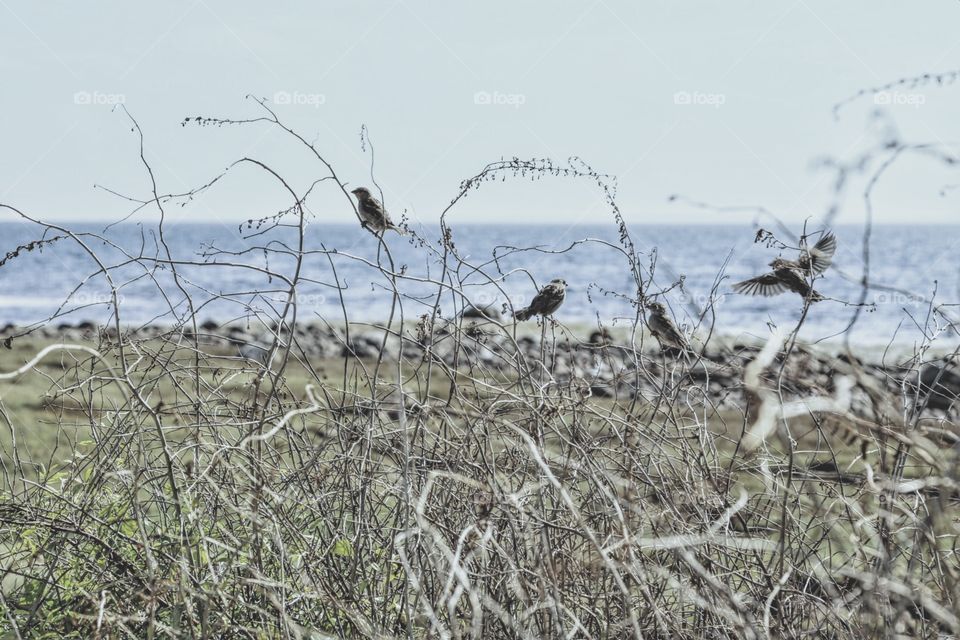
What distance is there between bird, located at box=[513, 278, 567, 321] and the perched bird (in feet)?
1.00

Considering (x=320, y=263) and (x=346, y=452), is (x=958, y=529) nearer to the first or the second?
(x=346, y=452)

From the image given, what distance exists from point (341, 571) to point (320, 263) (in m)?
46.4

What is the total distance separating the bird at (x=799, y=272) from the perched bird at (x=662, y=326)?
236 mm

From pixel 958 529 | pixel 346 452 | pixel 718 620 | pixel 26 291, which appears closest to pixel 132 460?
pixel 346 452

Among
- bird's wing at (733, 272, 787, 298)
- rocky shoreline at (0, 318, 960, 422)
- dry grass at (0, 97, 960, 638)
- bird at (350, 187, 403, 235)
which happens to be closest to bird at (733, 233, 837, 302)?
bird's wing at (733, 272, 787, 298)

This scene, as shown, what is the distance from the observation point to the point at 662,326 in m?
3.08

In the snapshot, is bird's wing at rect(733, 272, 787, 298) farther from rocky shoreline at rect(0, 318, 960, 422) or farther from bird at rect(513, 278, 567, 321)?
bird at rect(513, 278, 567, 321)

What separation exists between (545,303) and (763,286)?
711 mm

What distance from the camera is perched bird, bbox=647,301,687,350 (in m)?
2.96

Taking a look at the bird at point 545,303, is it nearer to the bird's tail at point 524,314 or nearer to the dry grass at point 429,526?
the bird's tail at point 524,314

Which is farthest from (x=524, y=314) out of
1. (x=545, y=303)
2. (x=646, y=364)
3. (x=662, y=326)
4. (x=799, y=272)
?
(x=799, y=272)

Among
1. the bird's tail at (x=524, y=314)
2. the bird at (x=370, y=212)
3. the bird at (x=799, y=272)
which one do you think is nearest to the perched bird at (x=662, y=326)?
the bird at (x=799, y=272)

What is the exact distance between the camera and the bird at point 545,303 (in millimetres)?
2961

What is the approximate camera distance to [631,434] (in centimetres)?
224
